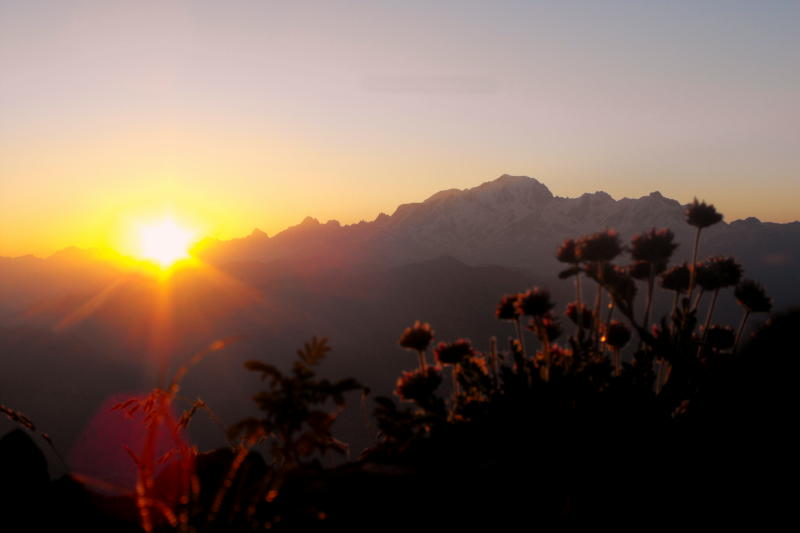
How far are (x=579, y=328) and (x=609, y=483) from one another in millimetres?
3044

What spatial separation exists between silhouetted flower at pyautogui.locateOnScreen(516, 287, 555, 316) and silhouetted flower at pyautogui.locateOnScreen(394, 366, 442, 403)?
1103mm

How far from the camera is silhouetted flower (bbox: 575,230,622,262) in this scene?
242 inches

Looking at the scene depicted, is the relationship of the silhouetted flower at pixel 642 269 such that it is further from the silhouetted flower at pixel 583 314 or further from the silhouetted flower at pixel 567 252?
the silhouetted flower at pixel 567 252

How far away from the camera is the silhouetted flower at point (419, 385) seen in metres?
5.59

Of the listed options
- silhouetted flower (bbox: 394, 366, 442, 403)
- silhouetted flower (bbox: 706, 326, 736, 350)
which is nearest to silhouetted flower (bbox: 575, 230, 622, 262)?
silhouetted flower (bbox: 394, 366, 442, 403)

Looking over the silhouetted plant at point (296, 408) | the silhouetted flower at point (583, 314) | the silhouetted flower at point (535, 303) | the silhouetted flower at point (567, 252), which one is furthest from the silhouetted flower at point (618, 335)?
the silhouetted plant at point (296, 408)

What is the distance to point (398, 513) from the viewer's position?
3053 mm

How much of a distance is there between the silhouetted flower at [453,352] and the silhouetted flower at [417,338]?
0.26 meters

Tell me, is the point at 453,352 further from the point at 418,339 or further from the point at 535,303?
the point at 535,303

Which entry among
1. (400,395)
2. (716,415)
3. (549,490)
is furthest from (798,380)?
(400,395)

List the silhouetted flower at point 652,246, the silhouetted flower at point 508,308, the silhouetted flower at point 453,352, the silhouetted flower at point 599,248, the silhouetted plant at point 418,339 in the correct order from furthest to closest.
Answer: the silhouetted flower at point 652,246 → the silhouetted flower at point 508,308 → the silhouetted flower at point 599,248 → the silhouetted flower at point 453,352 → the silhouetted plant at point 418,339

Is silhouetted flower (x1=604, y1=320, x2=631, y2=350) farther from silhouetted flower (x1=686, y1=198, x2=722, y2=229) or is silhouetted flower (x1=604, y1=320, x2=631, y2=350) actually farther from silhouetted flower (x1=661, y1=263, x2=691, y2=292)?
silhouetted flower (x1=686, y1=198, x2=722, y2=229)

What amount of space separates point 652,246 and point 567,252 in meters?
0.94

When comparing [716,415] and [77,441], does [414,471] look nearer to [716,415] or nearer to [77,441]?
[716,415]
